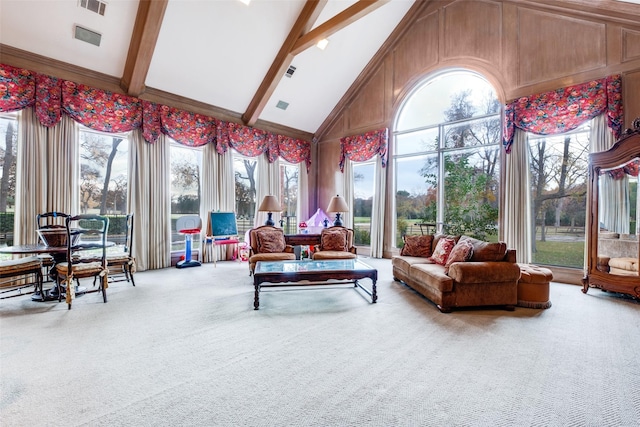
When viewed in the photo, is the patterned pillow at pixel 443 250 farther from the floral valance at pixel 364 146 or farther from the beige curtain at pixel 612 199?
the floral valance at pixel 364 146

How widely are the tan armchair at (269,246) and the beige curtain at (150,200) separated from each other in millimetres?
1966

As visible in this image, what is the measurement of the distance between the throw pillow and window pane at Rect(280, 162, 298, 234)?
3910 millimetres

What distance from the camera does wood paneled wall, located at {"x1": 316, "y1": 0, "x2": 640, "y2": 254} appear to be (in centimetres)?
422

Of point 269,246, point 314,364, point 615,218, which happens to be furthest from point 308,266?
point 615,218

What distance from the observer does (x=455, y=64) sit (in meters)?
5.80

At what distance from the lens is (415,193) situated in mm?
6598

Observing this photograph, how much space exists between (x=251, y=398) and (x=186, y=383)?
0.47 m

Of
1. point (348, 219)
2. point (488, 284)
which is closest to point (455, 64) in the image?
point (348, 219)

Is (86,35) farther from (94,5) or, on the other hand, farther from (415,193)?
(415,193)

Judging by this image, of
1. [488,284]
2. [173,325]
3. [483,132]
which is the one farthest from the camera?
[483,132]

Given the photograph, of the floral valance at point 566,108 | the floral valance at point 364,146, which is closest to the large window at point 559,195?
the floral valance at point 566,108

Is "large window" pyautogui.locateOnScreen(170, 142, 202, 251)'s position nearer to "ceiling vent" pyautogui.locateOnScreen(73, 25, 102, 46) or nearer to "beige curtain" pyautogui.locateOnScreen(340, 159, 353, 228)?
"ceiling vent" pyautogui.locateOnScreen(73, 25, 102, 46)

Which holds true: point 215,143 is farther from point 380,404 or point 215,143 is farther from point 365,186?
point 380,404

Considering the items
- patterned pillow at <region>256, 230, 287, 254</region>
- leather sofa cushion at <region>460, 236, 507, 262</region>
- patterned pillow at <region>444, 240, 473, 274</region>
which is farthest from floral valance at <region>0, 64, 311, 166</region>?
leather sofa cushion at <region>460, 236, 507, 262</region>
